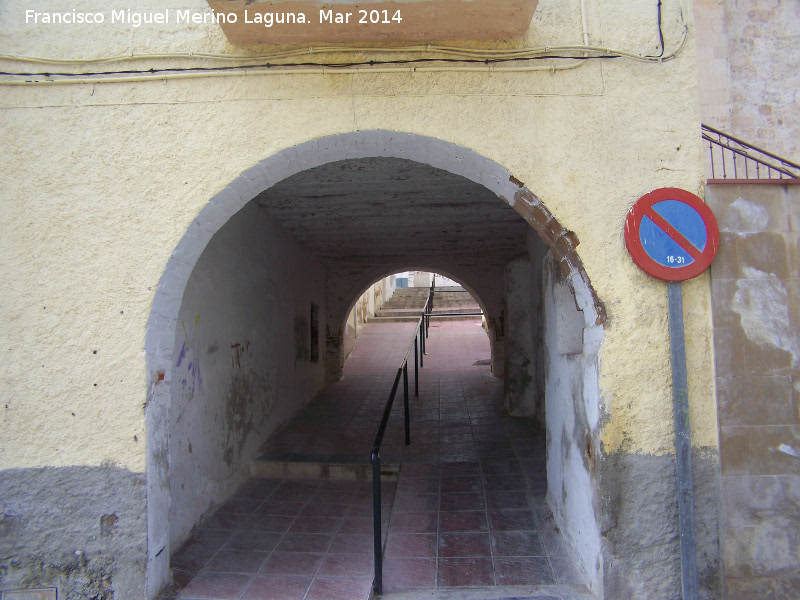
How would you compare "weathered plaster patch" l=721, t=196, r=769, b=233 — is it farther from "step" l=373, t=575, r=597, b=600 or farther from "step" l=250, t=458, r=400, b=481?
"step" l=250, t=458, r=400, b=481

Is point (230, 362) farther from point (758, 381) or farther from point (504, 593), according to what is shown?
point (758, 381)

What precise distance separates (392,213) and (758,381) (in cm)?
401

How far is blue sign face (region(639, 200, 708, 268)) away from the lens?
2693 millimetres

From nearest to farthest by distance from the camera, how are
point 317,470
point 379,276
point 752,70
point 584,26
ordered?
point 584,26, point 317,470, point 752,70, point 379,276

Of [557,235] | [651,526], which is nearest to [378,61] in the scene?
[557,235]

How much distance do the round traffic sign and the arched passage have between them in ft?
1.07

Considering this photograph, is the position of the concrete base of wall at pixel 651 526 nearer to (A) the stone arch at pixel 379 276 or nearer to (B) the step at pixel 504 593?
(B) the step at pixel 504 593

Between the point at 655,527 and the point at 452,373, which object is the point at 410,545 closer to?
the point at 655,527

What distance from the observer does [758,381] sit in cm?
271

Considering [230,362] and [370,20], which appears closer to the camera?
[370,20]

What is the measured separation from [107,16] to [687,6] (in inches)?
131

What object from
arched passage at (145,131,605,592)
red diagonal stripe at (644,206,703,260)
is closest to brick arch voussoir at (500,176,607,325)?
arched passage at (145,131,605,592)

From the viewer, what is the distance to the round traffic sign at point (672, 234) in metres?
2.68

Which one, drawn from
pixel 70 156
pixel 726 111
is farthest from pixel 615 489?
pixel 726 111
